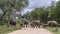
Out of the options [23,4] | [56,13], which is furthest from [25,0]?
[56,13]

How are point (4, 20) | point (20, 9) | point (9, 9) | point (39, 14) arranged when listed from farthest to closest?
point (39, 14) → point (4, 20) → point (20, 9) → point (9, 9)

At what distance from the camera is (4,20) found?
4038cm

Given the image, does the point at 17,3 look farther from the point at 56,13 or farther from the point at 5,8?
the point at 56,13

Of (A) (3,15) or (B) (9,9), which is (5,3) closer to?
(B) (9,9)

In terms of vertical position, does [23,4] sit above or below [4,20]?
above

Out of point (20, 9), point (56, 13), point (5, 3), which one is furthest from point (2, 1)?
point (56, 13)

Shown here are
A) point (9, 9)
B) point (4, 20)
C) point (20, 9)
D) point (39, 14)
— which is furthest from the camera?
point (39, 14)

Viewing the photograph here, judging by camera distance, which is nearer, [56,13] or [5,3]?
[5,3]

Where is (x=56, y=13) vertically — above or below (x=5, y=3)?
below

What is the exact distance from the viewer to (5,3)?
3441 centimetres

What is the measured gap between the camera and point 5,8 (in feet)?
115

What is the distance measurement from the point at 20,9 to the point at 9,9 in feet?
10.6

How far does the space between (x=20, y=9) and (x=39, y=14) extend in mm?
14669

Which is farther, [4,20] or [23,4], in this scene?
[4,20]
